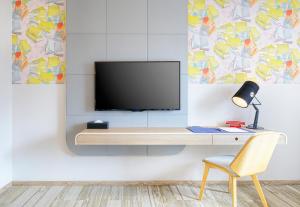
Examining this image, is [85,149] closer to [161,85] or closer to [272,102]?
[161,85]

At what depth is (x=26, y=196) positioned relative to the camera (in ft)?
9.34

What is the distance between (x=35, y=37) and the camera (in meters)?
3.14

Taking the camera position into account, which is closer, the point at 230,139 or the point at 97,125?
the point at 230,139

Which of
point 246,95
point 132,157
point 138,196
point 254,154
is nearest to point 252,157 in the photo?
point 254,154

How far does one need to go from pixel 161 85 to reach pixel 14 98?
1.67m

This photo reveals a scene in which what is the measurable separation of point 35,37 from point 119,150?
1593mm

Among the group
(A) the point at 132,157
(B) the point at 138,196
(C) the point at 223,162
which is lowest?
(B) the point at 138,196

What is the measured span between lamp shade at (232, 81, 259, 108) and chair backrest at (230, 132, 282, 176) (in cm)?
61

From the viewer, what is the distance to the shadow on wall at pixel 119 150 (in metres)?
3.15

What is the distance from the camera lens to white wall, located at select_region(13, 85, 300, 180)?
316 cm

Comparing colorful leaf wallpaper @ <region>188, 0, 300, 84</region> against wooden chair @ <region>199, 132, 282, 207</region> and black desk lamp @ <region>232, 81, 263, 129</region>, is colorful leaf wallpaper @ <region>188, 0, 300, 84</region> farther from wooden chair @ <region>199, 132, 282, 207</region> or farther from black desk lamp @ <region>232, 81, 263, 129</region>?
wooden chair @ <region>199, 132, 282, 207</region>

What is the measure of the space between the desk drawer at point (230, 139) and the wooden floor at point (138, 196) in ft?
1.92

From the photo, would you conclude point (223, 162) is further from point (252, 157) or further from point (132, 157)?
point (132, 157)

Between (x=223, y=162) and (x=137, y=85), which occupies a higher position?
(x=137, y=85)
